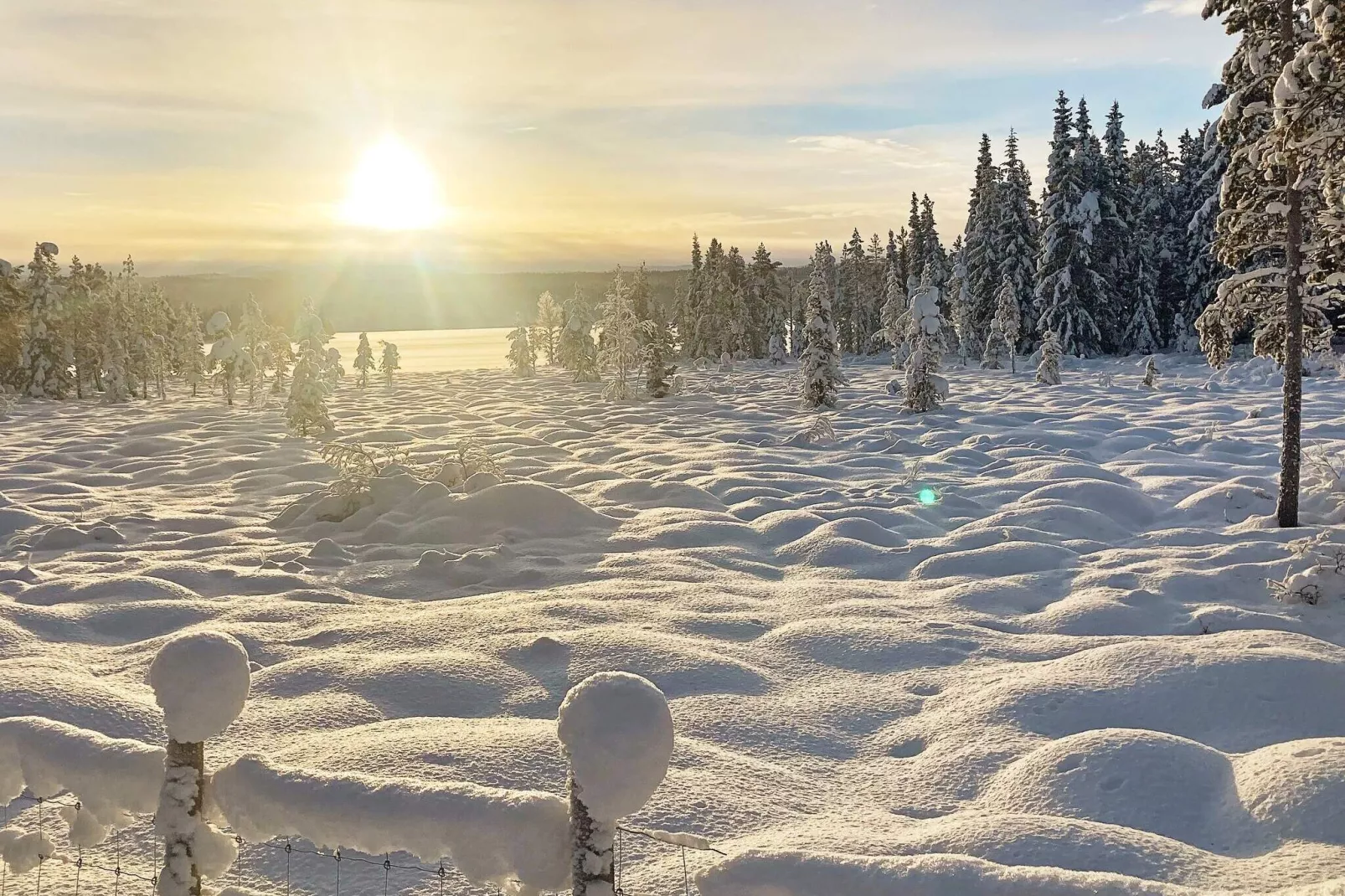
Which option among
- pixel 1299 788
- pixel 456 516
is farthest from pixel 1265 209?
pixel 456 516

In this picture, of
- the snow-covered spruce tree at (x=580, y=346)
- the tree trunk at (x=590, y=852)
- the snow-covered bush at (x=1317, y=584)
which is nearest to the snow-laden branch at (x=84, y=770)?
the tree trunk at (x=590, y=852)

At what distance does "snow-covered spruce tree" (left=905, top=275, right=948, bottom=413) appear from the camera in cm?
2895

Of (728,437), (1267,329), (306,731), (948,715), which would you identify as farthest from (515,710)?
(728,437)

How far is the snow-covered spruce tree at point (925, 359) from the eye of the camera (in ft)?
95.0

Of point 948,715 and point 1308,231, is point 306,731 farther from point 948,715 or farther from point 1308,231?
point 1308,231

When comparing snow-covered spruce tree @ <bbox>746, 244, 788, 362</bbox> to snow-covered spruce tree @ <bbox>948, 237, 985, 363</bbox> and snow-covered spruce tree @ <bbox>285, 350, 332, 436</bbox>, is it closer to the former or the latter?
snow-covered spruce tree @ <bbox>948, 237, 985, 363</bbox>

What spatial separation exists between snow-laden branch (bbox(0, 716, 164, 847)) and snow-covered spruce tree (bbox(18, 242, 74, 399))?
57231mm

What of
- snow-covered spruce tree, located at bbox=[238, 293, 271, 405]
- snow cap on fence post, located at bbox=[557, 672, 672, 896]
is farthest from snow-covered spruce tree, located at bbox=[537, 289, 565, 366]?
snow cap on fence post, located at bbox=[557, 672, 672, 896]

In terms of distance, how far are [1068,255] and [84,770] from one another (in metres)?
49.5

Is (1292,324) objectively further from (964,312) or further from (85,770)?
(964,312)

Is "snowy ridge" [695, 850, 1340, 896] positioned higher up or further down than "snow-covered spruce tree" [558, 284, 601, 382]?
further down

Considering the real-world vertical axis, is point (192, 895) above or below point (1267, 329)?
below

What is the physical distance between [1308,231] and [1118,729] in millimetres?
8885

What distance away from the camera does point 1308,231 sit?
1138 cm
